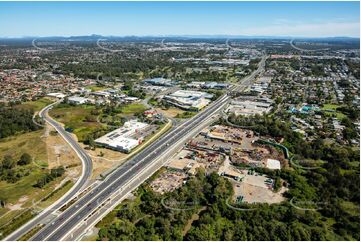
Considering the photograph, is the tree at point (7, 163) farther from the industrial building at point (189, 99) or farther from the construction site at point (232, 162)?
the industrial building at point (189, 99)

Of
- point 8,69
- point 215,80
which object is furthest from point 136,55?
point 215,80

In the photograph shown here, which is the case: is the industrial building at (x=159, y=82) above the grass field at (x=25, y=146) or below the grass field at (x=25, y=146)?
above

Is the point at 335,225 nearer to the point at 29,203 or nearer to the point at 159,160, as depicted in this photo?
the point at 159,160

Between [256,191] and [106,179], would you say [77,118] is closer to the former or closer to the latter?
[106,179]

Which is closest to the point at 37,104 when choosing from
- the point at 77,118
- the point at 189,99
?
the point at 77,118

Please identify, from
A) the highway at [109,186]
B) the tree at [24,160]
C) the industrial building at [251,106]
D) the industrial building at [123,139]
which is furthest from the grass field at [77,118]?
the industrial building at [251,106]

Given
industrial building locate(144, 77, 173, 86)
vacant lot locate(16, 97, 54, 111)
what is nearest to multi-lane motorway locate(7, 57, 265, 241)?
vacant lot locate(16, 97, 54, 111)

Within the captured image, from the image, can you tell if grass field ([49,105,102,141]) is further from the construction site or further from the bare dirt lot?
the bare dirt lot
